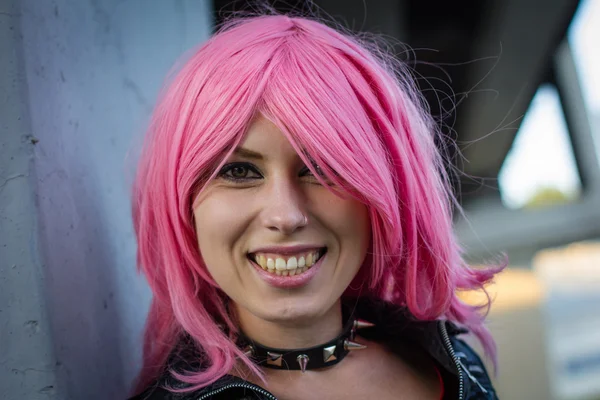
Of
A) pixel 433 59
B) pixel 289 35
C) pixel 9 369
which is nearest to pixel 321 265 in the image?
pixel 289 35

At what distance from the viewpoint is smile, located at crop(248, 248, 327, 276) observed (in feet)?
4.00

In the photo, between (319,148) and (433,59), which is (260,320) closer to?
(319,148)

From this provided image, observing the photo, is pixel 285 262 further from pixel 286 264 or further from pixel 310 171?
pixel 310 171

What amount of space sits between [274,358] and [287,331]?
0.22 ft

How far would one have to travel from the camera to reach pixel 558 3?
3211 millimetres

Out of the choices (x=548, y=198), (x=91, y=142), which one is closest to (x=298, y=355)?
(x=91, y=142)

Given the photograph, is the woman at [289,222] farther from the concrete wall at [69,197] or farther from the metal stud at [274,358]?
the concrete wall at [69,197]

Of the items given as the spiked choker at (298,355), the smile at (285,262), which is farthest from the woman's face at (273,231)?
the spiked choker at (298,355)

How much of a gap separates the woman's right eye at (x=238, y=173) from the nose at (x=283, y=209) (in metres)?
0.06

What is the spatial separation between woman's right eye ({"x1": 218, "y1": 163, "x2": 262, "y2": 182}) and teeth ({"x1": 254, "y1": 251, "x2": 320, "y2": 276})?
17 cm

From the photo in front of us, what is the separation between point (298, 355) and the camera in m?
1.32

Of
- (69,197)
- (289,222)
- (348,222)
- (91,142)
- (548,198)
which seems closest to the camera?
(289,222)

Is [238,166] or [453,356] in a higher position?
[238,166]

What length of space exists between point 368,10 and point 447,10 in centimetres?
64
